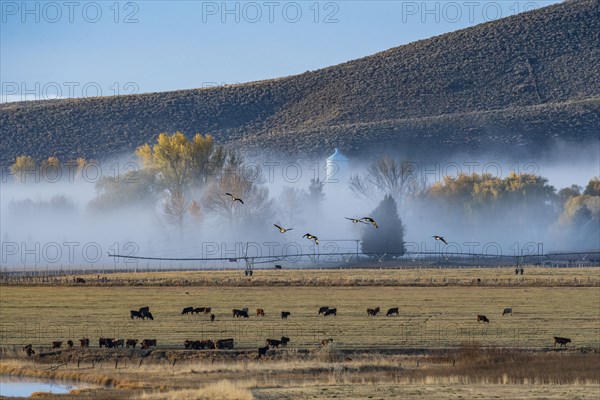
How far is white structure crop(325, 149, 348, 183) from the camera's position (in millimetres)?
164125

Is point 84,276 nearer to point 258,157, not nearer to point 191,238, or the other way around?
point 191,238

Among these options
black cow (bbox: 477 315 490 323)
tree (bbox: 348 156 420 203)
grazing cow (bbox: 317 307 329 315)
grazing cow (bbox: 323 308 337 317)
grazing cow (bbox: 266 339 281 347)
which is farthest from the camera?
tree (bbox: 348 156 420 203)

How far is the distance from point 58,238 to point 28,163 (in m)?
34.2

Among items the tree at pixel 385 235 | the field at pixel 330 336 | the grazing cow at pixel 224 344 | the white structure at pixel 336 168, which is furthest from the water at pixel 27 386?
the white structure at pixel 336 168

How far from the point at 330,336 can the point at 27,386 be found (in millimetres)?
12339

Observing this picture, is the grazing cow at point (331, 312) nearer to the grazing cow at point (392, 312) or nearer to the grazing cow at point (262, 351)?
the grazing cow at point (392, 312)

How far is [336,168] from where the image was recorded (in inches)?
6614

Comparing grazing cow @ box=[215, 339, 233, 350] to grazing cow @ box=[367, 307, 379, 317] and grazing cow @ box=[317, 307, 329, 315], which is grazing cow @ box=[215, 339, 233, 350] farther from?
grazing cow @ box=[367, 307, 379, 317]

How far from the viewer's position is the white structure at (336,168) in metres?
164

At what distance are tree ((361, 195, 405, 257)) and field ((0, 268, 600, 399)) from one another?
3093 centimetres

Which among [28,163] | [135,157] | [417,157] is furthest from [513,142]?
[28,163]

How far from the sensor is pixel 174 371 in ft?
152

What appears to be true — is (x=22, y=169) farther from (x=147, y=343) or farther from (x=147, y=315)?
(x=147, y=343)

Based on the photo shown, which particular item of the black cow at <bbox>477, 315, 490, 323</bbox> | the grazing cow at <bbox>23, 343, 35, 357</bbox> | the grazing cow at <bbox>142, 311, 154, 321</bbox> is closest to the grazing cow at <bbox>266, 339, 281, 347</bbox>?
the grazing cow at <bbox>23, 343, 35, 357</bbox>
